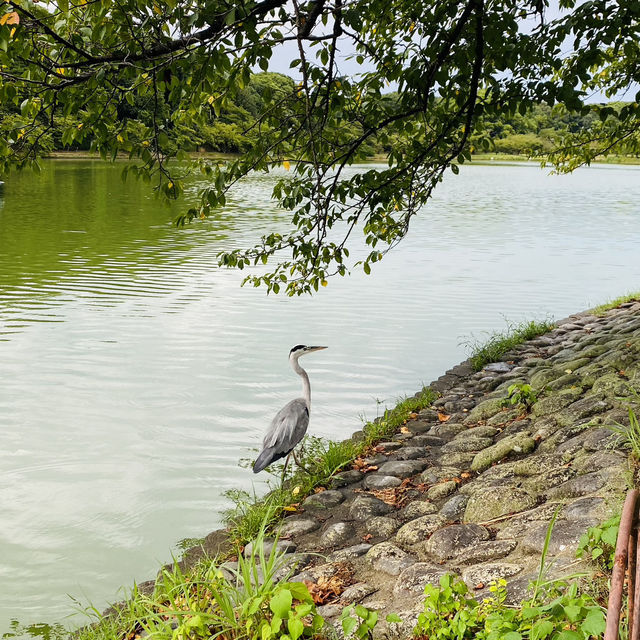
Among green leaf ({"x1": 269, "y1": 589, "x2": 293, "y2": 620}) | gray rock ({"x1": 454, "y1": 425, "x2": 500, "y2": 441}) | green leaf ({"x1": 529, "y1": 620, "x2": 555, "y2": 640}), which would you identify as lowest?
gray rock ({"x1": 454, "y1": 425, "x2": 500, "y2": 441})

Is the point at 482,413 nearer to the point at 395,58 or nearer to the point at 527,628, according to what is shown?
the point at 395,58

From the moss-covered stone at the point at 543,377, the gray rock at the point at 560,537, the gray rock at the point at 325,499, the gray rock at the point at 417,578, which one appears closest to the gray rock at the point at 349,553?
the gray rock at the point at 417,578

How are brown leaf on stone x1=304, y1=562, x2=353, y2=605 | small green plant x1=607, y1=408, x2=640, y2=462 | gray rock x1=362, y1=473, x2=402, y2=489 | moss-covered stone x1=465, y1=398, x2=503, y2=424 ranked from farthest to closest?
moss-covered stone x1=465, y1=398, x2=503, y2=424 < gray rock x1=362, y1=473, x2=402, y2=489 < small green plant x1=607, y1=408, x2=640, y2=462 < brown leaf on stone x1=304, y1=562, x2=353, y2=605

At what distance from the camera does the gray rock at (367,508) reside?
594cm

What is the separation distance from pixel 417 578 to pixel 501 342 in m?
8.15

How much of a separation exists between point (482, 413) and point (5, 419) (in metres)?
6.49

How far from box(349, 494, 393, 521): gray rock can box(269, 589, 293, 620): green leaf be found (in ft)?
8.38

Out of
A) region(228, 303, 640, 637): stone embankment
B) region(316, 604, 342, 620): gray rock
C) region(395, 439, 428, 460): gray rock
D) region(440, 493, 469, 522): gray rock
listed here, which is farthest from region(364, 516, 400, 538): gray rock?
region(395, 439, 428, 460): gray rock

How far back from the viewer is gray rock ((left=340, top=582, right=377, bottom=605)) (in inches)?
169

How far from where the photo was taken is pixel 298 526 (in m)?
5.96

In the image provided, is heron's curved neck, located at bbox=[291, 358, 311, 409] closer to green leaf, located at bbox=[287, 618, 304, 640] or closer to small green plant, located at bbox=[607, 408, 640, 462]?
small green plant, located at bbox=[607, 408, 640, 462]

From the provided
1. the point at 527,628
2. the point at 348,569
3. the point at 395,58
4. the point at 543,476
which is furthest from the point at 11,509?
the point at 395,58

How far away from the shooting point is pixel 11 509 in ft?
23.2

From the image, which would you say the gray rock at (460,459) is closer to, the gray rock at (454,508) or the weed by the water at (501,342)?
the gray rock at (454,508)
